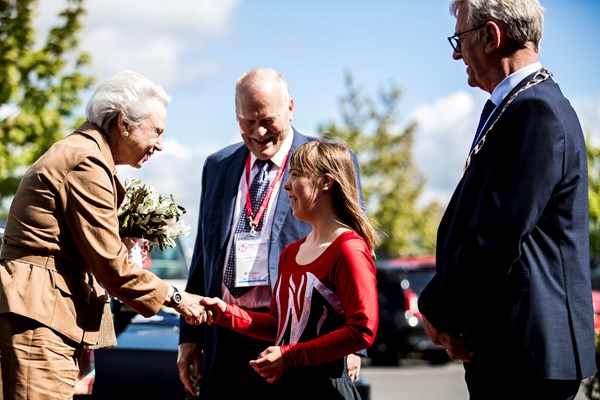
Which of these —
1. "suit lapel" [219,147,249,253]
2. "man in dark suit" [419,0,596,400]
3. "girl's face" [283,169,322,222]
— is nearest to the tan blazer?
"girl's face" [283,169,322,222]

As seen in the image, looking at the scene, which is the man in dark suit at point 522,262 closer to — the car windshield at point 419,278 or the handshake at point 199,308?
the handshake at point 199,308

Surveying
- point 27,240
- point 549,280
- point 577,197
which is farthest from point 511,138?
point 27,240

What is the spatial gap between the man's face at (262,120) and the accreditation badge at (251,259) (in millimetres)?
450

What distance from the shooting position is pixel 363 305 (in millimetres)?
3277

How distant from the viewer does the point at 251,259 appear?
4.21 meters

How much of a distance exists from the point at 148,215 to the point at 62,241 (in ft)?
2.00

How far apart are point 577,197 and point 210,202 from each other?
219 cm

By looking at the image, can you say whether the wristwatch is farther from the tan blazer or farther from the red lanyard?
the red lanyard

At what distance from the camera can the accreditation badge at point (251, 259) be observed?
4152 mm

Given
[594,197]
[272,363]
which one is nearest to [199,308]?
[272,363]

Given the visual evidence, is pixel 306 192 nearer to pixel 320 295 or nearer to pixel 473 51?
pixel 320 295

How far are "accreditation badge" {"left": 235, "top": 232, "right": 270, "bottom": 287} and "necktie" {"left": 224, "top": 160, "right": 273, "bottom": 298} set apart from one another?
0.12 ft

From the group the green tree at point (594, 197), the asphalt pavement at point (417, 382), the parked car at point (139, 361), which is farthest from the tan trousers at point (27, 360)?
the green tree at point (594, 197)

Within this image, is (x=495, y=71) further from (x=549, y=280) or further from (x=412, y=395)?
(x=412, y=395)
